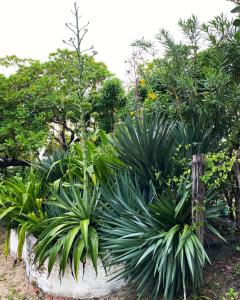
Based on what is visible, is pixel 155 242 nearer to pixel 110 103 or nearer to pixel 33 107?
pixel 33 107

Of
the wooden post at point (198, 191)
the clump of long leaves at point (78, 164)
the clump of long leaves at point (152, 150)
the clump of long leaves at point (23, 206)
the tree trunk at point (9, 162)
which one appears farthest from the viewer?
the tree trunk at point (9, 162)

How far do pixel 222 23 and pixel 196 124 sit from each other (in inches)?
45.6

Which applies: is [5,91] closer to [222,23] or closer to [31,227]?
[31,227]

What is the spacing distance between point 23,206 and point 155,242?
2230 mm

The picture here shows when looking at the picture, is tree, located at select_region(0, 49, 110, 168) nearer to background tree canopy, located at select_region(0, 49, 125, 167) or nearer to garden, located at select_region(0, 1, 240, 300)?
background tree canopy, located at select_region(0, 49, 125, 167)

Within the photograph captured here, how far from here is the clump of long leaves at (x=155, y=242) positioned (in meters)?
2.75

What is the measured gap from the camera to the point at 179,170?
3516mm

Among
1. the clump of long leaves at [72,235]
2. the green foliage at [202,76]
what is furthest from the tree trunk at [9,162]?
the green foliage at [202,76]

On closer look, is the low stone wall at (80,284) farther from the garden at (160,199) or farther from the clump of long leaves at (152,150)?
the clump of long leaves at (152,150)

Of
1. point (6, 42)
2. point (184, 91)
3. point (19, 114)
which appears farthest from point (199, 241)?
point (6, 42)

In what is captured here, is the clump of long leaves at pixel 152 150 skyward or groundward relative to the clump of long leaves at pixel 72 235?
skyward

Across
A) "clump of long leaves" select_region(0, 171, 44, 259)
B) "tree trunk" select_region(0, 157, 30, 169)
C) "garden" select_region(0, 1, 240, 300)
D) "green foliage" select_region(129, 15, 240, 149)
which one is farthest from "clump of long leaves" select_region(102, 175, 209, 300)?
"tree trunk" select_region(0, 157, 30, 169)

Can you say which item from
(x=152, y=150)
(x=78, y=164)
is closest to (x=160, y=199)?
(x=152, y=150)

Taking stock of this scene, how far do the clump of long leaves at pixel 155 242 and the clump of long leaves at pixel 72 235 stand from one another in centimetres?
20
